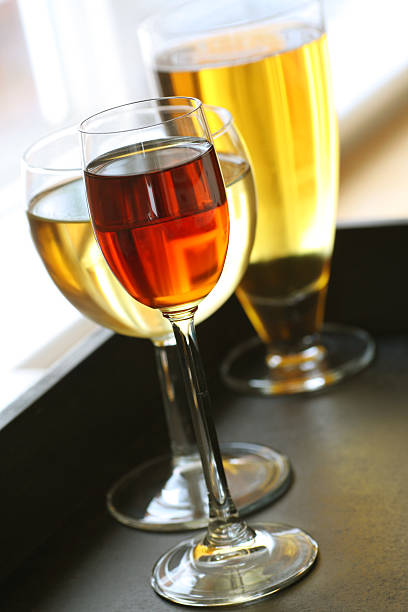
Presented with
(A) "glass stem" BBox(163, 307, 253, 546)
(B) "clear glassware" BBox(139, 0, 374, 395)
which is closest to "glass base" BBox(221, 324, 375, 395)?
(B) "clear glassware" BBox(139, 0, 374, 395)

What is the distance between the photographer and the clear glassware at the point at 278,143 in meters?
0.72

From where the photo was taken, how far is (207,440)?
21.0 inches

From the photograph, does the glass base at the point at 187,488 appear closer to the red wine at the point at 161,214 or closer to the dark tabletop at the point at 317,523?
the dark tabletop at the point at 317,523

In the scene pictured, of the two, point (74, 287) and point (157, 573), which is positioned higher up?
point (74, 287)

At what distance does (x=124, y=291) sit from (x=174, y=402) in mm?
98

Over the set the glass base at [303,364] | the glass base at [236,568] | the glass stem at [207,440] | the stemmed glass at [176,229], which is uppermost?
the stemmed glass at [176,229]

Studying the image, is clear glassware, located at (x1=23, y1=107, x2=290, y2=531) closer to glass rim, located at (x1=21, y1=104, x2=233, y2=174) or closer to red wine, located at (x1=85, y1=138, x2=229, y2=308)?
glass rim, located at (x1=21, y1=104, x2=233, y2=174)

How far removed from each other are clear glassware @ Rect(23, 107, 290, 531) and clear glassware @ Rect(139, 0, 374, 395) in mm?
111

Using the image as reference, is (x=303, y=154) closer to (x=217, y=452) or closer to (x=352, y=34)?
(x=217, y=452)

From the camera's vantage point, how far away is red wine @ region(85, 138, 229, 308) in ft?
1.55

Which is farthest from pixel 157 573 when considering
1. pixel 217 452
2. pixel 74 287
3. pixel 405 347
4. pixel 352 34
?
pixel 352 34

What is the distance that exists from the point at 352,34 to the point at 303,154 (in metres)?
1.16

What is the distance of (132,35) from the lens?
1.40 meters

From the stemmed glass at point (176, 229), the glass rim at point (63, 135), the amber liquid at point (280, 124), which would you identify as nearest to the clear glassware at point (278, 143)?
the amber liquid at point (280, 124)
